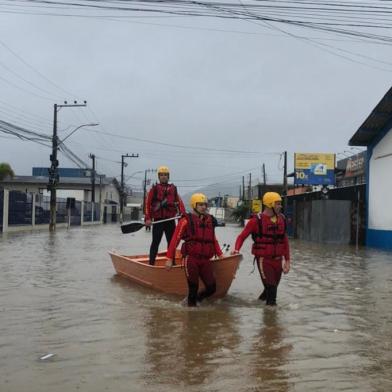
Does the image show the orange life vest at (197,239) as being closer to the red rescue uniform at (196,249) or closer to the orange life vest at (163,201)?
the red rescue uniform at (196,249)

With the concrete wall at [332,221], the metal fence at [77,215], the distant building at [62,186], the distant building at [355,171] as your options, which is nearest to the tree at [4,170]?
the distant building at [62,186]

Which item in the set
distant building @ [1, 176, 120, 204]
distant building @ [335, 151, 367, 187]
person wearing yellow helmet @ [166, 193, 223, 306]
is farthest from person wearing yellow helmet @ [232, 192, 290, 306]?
distant building @ [1, 176, 120, 204]

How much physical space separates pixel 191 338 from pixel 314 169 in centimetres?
4299

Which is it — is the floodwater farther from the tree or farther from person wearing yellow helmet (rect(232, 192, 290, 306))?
the tree

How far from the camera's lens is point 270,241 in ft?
27.9

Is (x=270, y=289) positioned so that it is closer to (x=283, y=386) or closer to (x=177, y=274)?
(x=177, y=274)

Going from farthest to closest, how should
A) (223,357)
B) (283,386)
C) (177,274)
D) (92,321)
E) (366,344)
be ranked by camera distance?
(177,274), (92,321), (366,344), (223,357), (283,386)

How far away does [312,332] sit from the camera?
711 cm

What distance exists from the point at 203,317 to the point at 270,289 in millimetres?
1163

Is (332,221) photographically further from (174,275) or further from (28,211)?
(28,211)

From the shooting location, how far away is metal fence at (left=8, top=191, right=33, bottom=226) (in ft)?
107

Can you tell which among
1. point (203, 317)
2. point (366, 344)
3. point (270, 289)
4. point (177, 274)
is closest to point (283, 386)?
point (366, 344)

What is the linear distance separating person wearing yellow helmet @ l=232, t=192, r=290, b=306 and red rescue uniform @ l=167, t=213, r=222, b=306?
47 centimetres

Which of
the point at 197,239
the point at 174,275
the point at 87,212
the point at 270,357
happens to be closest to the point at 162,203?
the point at 174,275
